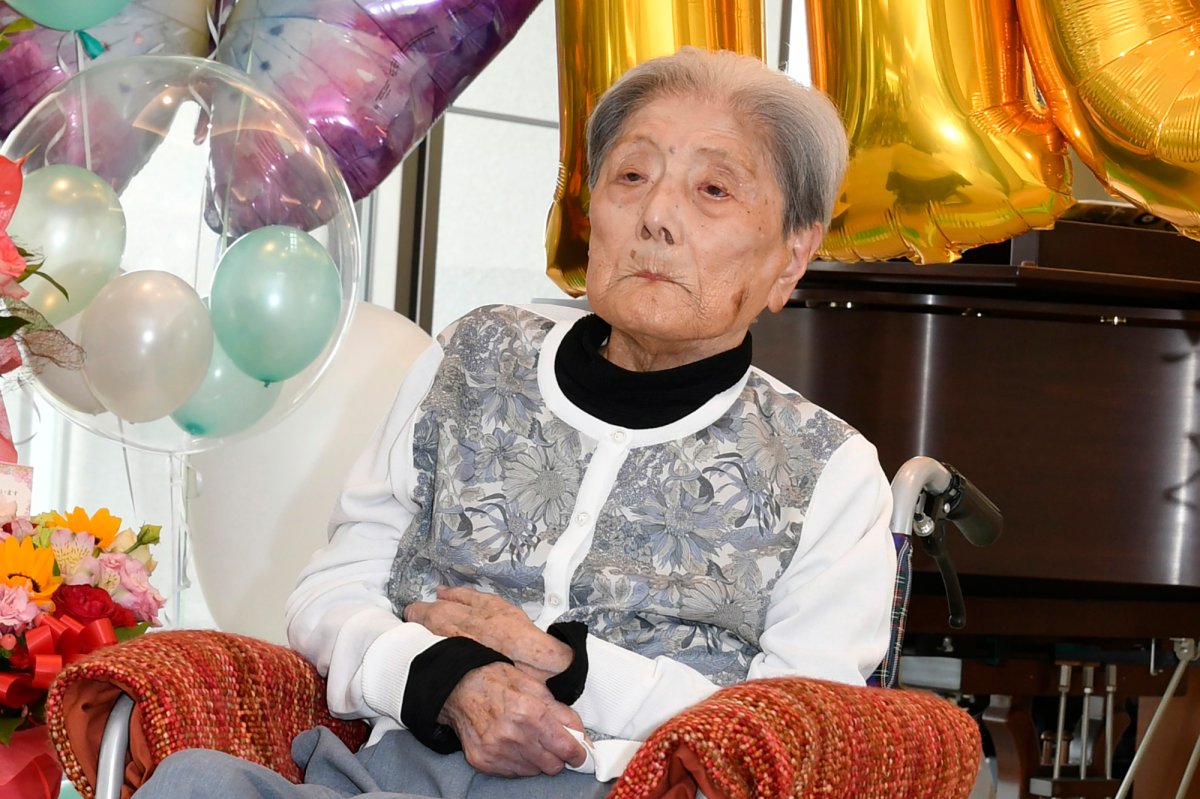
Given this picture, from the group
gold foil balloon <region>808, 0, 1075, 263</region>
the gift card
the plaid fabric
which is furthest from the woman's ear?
the gift card

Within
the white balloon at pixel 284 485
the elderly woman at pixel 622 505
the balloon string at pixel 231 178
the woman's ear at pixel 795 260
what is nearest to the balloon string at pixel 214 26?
the balloon string at pixel 231 178

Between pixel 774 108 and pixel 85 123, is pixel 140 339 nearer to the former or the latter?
pixel 85 123

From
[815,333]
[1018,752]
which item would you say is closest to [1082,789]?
[1018,752]

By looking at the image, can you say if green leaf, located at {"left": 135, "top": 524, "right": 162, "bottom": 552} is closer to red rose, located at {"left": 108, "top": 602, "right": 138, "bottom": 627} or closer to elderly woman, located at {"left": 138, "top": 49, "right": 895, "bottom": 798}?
red rose, located at {"left": 108, "top": 602, "right": 138, "bottom": 627}

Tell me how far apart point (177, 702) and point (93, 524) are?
0.59 meters

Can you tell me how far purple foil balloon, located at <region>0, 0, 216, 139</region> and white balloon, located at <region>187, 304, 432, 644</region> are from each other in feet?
1.89

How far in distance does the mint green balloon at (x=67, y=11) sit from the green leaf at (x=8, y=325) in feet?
1.87

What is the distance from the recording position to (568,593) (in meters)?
1.51

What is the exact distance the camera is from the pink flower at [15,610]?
1580 millimetres

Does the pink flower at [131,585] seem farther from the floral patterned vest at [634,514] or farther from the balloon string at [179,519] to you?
the balloon string at [179,519]

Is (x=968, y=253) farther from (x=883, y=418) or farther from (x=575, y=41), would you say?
(x=575, y=41)

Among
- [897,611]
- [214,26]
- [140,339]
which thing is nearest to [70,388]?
[140,339]

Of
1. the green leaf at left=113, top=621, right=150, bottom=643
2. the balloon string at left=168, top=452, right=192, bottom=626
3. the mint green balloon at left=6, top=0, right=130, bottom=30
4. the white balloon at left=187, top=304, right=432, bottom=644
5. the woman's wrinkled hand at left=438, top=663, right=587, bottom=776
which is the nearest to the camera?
the woman's wrinkled hand at left=438, top=663, right=587, bottom=776

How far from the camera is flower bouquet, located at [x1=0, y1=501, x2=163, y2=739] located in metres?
1.58
